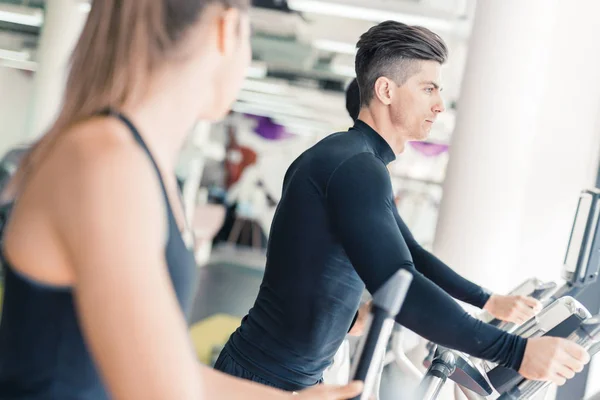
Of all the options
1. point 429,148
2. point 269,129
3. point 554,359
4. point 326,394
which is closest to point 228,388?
point 326,394

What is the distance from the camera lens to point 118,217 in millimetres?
730

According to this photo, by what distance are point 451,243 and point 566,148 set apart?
68cm

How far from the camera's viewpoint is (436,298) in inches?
54.6

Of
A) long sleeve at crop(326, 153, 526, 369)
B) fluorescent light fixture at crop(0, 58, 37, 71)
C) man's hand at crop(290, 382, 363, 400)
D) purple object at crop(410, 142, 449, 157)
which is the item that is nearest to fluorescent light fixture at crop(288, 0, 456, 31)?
fluorescent light fixture at crop(0, 58, 37, 71)

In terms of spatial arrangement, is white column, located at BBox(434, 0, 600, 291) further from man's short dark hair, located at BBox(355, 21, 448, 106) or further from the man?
man's short dark hair, located at BBox(355, 21, 448, 106)

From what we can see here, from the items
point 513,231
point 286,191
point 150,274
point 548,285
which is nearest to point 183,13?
point 150,274

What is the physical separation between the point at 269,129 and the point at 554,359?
11784 millimetres

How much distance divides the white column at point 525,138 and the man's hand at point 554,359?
173 centimetres

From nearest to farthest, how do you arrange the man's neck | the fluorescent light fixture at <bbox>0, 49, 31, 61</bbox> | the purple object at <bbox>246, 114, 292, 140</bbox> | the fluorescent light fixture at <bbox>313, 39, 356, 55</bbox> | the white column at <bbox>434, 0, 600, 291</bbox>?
the man's neck
the white column at <bbox>434, 0, 600, 291</bbox>
the fluorescent light fixture at <bbox>0, 49, 31, 61</bbox>
the fluorescent light fixture at <bbox>313, 39, 356, 55</bbox>
the purple object at <bbox>246, 114, 292, 140</bbox>

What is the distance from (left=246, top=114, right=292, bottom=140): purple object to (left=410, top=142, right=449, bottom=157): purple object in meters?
2.66

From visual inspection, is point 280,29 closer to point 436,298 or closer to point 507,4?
point 507,4

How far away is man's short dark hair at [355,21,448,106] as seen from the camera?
76.2 inches

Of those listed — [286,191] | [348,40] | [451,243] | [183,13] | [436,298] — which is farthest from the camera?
[348,40]

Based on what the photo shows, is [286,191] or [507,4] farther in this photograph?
[507,4]
